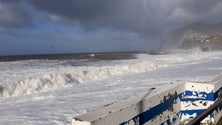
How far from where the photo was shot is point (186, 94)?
577 cm

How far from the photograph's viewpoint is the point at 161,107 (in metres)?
4.88

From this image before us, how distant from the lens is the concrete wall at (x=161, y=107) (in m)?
3.42

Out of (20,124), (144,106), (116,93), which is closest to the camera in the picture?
(144,106)

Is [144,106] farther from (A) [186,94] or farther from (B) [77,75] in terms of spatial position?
(B) [77,75]

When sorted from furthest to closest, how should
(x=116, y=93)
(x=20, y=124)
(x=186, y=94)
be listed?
(x=116, y=93) < (x=20, y=124) < (x=186, y=94)

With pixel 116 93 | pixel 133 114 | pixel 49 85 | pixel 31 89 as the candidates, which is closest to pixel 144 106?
pixel 133 114

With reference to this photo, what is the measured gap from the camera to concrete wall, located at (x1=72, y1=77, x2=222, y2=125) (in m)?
3.42

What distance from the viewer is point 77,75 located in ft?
74.1

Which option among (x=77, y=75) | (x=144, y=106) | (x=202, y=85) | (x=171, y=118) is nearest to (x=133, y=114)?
(x=144, y=106)

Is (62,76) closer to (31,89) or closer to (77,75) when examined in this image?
(77,75)

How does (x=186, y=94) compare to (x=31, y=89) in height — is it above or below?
above

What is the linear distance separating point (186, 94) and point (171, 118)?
683mm

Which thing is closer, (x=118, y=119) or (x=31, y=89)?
(x=118, y=119)

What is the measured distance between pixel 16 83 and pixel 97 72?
7.40m
